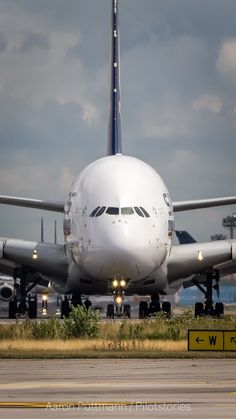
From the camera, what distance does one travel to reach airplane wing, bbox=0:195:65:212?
55875 millimetres

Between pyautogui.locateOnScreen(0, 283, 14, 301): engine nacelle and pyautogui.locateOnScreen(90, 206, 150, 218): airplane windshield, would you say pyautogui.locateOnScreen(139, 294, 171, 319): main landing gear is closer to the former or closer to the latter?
pyautogui.locateOnScreen(90, 206, 150, 218): airplane windshield

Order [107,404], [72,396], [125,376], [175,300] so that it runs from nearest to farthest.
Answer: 1. [107,404]
2. [72,396]
3. [125,376]
4. [175,300]

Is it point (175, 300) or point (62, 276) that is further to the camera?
point (175, 300)

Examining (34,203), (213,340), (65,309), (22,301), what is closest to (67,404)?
(213,340)

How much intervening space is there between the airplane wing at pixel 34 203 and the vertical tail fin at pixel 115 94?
8.29m

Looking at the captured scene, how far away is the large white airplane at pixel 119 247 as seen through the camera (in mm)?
51812

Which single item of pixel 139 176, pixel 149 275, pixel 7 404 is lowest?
pixel 7 404

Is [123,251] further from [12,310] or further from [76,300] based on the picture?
[12,310]

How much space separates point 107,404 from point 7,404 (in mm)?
1513

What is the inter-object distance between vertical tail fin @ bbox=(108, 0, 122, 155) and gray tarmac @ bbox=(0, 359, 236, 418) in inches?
1459

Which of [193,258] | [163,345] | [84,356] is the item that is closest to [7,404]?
[84,356]

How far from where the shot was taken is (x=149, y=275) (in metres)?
55.0

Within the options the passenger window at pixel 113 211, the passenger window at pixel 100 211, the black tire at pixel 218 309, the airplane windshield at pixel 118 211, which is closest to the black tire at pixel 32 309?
the black tire at pixel 218 309

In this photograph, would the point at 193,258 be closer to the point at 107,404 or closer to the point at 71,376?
the point at 71,376
